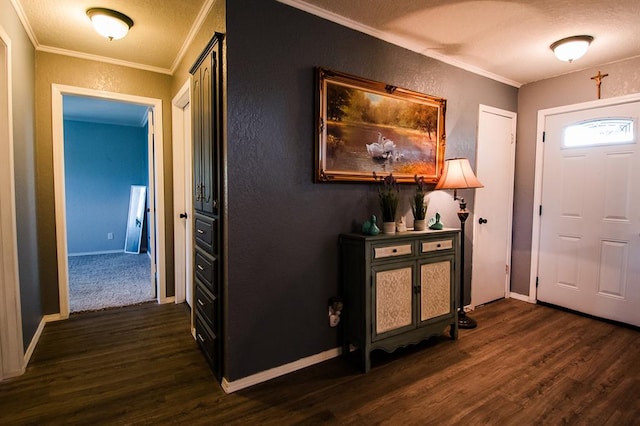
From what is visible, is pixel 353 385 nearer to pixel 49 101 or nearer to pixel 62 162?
pixel 62 162

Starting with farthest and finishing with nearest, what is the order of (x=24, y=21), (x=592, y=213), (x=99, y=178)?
(x=99, y=178) → (x=592, y=213) → (x=24, y=21)

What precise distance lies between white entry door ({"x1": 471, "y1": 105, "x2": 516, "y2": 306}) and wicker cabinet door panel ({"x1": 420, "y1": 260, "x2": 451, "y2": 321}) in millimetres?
991

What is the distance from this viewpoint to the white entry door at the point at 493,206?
11.4 feet

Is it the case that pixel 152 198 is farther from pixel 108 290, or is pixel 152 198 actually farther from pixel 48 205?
pixel 108 290

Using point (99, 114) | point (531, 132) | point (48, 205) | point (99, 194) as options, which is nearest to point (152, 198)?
point (48, 205)

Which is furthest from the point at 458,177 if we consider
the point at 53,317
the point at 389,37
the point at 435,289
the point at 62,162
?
the point at 53,317

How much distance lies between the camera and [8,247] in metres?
2.09

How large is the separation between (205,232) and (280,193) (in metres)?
0.64

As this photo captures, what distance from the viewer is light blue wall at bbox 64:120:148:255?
5.98 m

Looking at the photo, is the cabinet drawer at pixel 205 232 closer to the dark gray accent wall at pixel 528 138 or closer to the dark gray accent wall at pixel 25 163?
the dark gray accent wall at pixel 25 163

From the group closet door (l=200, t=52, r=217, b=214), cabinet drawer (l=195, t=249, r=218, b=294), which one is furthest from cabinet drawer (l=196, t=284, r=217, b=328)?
closet door (l=200, t=52, r=217, b=214)

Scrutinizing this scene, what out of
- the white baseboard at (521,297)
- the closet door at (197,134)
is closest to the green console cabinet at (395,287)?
the closet door at (197,134)

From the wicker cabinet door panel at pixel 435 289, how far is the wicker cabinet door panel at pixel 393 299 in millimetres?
136

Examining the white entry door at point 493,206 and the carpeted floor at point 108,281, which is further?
the carpeted floor at point 108,281
